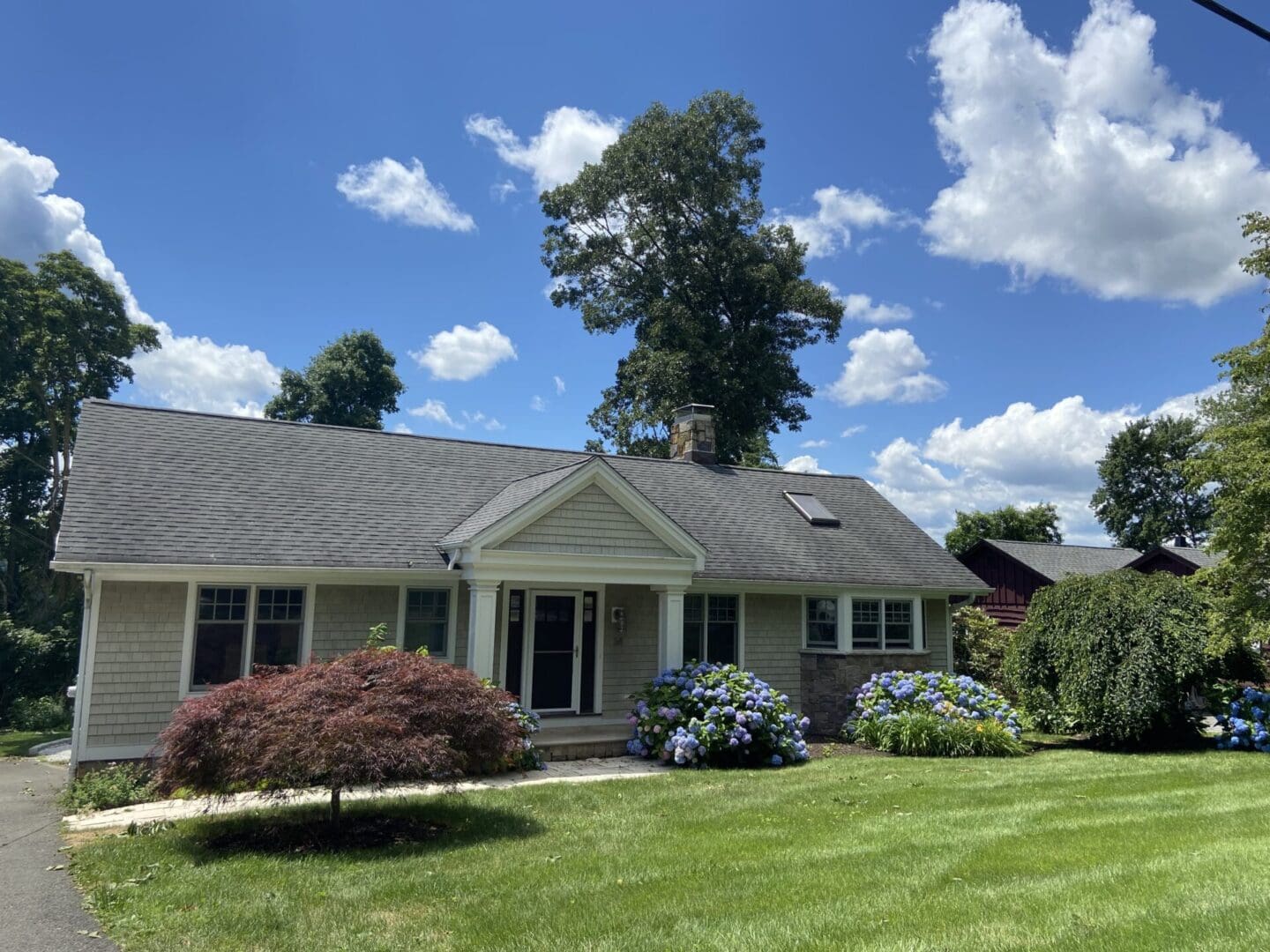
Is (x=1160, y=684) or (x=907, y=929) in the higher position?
(x=1160, y=684)

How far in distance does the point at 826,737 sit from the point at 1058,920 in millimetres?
9236

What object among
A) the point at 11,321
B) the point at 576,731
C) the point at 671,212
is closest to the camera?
the point at 576,731

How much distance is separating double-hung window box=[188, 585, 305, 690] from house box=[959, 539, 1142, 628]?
79.0 ft

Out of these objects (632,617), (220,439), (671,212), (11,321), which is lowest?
(632,617)

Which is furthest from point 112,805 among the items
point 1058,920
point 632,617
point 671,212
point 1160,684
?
A: point 671,212

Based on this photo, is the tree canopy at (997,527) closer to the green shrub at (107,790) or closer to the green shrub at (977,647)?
the green shrub at (977,647)

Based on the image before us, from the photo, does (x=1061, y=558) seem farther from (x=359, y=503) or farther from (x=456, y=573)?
(x=359, y=503)

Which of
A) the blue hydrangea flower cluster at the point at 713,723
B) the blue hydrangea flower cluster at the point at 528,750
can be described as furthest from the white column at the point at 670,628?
the blue hydrangea flower cluster at the point at 528,750

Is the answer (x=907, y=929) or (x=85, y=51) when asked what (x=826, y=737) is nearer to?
(x=907, y=929)

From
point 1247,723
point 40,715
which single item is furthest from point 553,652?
point 40,715

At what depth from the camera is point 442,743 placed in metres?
7.22

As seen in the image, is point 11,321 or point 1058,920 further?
point 11,321

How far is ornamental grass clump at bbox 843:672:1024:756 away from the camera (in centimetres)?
1240

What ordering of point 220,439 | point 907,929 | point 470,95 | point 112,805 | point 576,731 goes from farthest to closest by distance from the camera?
point 470,95 < point 220,439 < point 576,731 < point 112,805 < point 907,929
